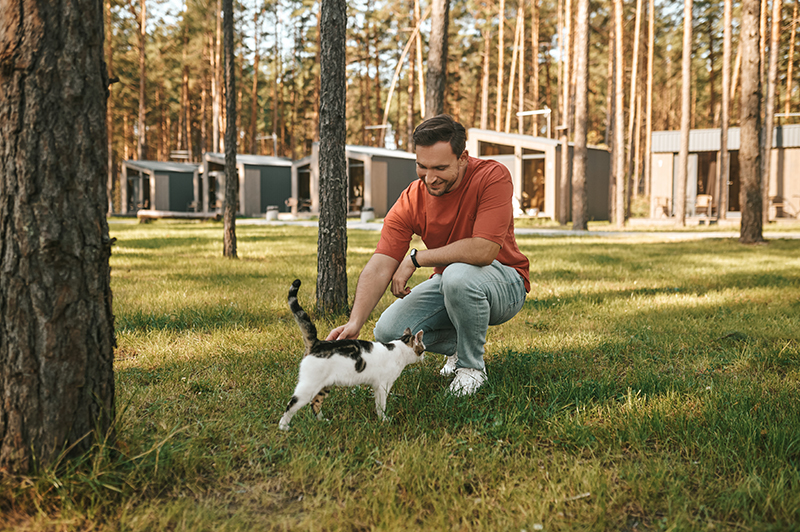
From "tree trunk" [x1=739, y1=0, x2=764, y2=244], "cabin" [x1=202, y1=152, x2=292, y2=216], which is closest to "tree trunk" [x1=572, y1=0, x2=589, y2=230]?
"tree trunk" [x1=739, y1=0, x2=764, y2=244]

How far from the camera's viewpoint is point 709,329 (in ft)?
16.8

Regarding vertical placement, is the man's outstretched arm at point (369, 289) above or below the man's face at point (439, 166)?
below

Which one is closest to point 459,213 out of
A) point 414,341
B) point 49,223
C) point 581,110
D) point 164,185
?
point 414,341

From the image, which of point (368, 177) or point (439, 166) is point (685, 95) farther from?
point (439, 166)

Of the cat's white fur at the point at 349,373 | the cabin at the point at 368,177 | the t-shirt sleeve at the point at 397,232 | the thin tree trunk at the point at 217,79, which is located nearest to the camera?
the cat's white fur at the point at 349,373

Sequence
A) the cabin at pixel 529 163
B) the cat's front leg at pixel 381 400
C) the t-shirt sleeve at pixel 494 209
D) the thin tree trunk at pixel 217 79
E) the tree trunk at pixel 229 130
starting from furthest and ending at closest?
1. the thin tree trunk at pixel 217 79
2. the cabin at pixel 529 163
3. the tree trunk at pixel 229 130
4. the t-shirt sleeve at pixel 494 209
5. the cat's front leg at pixel 381 400

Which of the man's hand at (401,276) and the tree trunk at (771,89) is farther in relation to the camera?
the tree trunk at (771,89)

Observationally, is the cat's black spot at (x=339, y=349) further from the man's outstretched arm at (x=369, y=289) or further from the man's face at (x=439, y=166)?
the man's face at (x=439, y=166)

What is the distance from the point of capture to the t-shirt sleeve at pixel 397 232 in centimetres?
353

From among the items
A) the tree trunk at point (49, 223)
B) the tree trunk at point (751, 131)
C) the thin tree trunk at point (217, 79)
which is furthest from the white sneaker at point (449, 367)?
the thin tree trunk at point (217, 79)

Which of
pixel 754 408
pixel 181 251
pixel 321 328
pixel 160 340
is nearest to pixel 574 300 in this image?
pixel 321 328

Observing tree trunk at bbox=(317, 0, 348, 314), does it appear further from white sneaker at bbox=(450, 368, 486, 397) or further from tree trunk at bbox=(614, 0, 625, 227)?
tree trunk at bbox=(614, 0, 625, 227)

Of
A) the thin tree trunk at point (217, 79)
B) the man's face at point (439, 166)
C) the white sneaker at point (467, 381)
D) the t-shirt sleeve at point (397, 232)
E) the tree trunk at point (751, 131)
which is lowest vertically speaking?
the white sneaker at point (467, 381)

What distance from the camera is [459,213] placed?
357 cm
